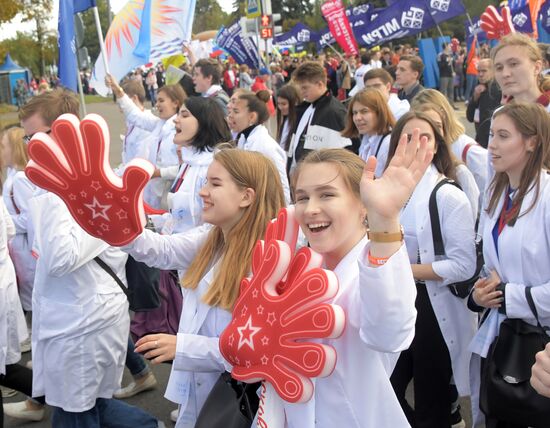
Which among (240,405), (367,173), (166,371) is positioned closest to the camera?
(367,173)

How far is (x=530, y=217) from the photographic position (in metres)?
2.59

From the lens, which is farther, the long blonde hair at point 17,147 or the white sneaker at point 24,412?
the long blonde hair at point 17,147

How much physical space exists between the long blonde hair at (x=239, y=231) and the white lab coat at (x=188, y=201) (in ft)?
3.31

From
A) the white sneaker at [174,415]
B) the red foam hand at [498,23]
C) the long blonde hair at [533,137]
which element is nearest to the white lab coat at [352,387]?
the long blonde hair at [533,137]

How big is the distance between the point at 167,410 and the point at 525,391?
2311 mm

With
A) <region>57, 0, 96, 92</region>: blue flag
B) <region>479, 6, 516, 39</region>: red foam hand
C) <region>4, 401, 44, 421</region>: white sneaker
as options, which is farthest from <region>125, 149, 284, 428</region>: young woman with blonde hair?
<region>479, 6, 516, 39</region>: red foam hand

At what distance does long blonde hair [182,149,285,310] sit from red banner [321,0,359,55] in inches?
446

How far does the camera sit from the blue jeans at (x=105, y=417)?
3021 millimetres

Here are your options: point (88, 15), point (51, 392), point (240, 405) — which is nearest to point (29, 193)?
point (51, 392)

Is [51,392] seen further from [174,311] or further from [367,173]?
[367,173]

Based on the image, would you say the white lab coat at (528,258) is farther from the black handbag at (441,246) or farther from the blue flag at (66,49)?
the blue flag at (66,49)

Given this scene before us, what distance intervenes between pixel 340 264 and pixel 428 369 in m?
1.50

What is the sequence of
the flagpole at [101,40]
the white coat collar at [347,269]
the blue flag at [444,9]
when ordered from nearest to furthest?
the white coat collar at [347,269] < the flagpole at [101,40] < the blue flag at [444,9]

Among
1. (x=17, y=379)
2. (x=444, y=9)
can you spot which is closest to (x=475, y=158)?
(x=17, y=379)
